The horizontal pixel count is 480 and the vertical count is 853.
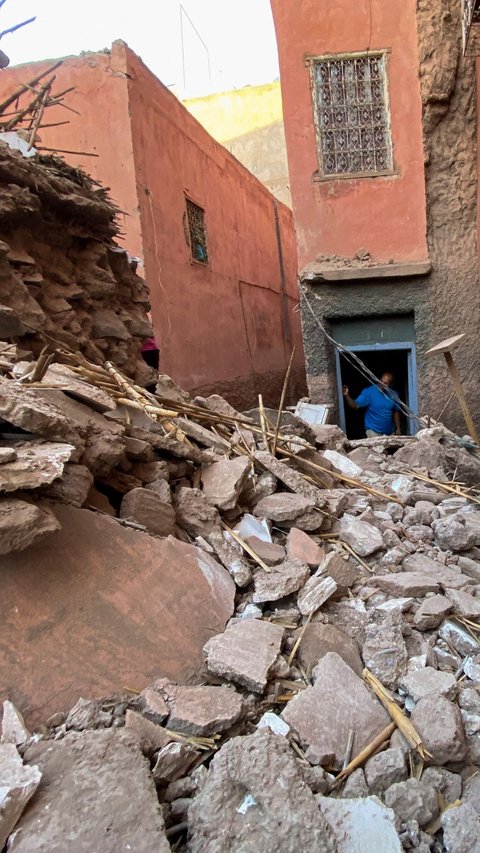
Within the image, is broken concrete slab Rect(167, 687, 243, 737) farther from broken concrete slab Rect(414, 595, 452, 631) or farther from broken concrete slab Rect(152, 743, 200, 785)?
broken concrete slab Rect(414, 595, 452, 631)

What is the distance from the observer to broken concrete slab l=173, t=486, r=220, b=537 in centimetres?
232

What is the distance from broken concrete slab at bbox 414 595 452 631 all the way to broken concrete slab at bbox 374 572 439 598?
0.10 meters

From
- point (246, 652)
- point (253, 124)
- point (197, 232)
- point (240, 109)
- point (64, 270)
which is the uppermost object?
point (240, 109)

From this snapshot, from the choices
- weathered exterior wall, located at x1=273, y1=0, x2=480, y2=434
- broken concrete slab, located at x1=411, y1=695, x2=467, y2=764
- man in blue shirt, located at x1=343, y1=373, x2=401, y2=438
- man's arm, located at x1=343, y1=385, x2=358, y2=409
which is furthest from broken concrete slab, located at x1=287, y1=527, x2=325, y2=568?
man's arm, located at x1=343, y1=385, x2=358, y2=409

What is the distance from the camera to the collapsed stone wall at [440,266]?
20.1 ft

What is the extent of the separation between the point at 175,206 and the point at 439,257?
375 cm

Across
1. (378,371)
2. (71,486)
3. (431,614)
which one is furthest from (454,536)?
(378,371)

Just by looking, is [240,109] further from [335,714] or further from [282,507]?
[335,714]

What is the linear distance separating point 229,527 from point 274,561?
31 centimetres

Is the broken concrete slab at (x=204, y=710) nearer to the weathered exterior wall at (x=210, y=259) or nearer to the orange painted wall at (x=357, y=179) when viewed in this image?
the weathered exterior wall at (x=210, y=259)

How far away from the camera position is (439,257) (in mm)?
6539

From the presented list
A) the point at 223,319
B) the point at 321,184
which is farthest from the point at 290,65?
the point at 223,319

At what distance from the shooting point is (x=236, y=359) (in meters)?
9.71

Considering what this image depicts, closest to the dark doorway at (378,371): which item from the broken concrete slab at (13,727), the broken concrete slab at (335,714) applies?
the broken concrete slab at (335,714)
